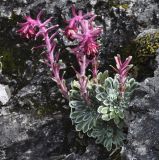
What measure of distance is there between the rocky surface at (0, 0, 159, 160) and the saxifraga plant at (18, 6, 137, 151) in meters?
0.18

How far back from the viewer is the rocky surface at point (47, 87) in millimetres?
5137

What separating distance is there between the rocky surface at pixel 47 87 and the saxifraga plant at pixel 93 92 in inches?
7.2

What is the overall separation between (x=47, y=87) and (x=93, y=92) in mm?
788

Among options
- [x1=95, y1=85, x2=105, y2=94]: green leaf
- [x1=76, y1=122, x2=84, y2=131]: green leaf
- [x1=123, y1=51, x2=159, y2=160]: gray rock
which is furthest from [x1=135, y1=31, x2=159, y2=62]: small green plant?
[x1=76, y1=122, x2=84, y2=131]: green leaf

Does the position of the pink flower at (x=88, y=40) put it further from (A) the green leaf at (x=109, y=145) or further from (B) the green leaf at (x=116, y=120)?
(A) the green leaf at (x=109, y=145)

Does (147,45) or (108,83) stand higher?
(147,45)

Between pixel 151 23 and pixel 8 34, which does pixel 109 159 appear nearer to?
pixel 151 23

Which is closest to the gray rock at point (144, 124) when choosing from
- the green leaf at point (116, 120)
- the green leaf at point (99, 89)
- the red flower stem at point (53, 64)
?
the green leaf at point (116, 120)

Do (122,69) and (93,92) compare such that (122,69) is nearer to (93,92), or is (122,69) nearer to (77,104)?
(93,92)

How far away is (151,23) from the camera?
18.6ft

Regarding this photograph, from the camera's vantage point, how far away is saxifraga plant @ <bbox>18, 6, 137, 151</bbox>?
471cm

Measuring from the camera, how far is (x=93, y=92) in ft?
16.6

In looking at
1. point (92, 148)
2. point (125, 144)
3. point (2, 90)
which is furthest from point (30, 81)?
point (125, 144)

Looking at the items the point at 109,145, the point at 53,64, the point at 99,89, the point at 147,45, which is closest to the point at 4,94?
the point at 53,64
